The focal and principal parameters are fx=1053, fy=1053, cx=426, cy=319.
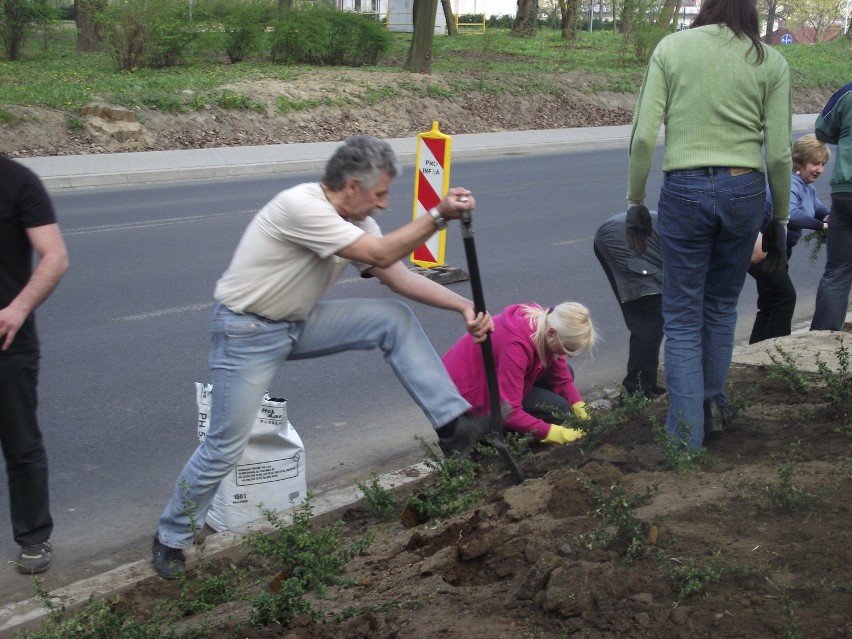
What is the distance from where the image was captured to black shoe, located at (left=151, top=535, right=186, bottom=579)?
4141mm

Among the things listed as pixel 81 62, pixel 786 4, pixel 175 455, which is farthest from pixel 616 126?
pixel 786 4

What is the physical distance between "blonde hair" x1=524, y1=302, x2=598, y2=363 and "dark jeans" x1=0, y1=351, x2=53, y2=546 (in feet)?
7.72

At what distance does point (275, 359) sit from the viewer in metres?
4.03

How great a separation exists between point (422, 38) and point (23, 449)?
24.6 m

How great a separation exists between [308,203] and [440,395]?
2.93 feet

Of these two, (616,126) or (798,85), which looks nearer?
(616,126)

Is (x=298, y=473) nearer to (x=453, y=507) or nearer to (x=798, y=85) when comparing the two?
(x=453, y=507)

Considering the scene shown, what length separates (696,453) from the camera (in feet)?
14.2

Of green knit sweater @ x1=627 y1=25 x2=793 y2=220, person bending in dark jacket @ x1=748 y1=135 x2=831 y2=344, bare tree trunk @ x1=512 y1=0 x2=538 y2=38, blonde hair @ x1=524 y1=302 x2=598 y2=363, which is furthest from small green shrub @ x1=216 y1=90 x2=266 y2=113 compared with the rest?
bare tree trunk @ x1=512 y1=0 x2=538 y2=38

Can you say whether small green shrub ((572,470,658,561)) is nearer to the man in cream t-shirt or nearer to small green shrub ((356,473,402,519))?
the man in cream t-shirt

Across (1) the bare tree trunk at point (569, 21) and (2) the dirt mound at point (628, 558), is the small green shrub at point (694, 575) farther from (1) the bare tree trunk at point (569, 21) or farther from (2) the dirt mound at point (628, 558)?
(1) the bare tree trunk at point (569, 21)

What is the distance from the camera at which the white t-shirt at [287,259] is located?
3756 millimetres

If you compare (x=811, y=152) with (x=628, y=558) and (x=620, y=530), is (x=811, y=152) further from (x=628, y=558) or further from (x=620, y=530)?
(x=628, y=558)

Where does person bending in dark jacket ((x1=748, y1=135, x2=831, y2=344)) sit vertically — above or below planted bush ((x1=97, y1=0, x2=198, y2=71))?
below
